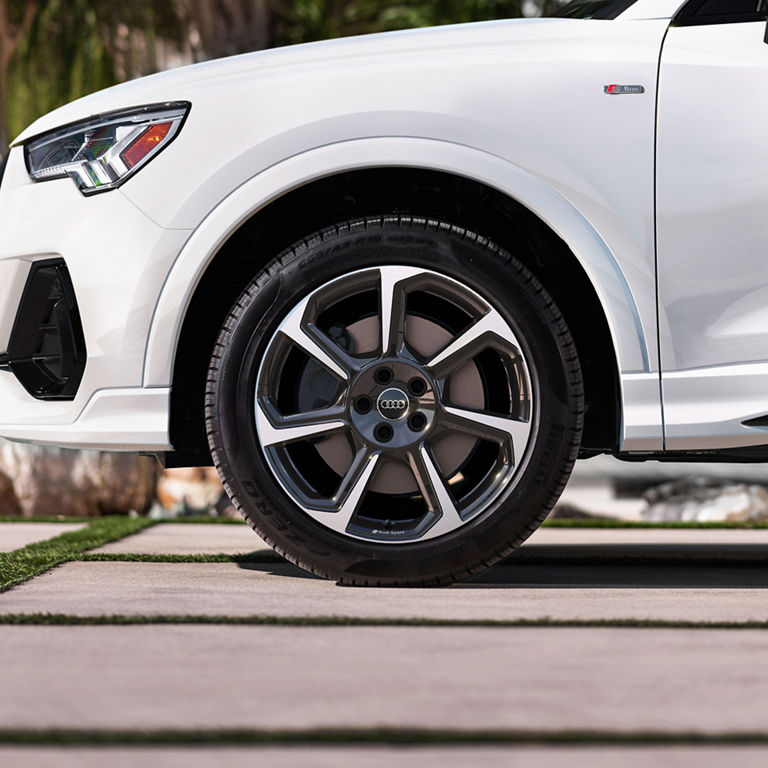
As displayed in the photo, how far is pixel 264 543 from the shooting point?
414 centimetres

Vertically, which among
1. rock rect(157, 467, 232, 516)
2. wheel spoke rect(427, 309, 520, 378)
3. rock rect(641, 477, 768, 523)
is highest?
wheel spoke rect(427, 309, 520, 378)

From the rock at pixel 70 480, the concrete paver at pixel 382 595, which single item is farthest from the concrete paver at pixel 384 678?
the rock at pixel 70 480

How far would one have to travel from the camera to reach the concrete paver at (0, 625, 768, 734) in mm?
1699

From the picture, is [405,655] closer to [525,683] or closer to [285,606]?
[525,683]

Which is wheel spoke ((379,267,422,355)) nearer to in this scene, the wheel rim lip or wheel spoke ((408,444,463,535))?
the wheel rim lip

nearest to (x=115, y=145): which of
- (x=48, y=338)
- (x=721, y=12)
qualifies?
(x=48, y=338)

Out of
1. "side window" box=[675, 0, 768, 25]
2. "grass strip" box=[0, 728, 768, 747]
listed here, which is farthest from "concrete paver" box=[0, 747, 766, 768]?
"side window" box=[675, 0, 768, 25]

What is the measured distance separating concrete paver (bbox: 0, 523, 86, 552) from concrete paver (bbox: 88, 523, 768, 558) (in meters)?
0.27

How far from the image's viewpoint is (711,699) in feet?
5.96

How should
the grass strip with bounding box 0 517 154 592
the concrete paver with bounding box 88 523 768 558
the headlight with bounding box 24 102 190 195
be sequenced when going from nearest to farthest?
the headlight with bounding box 24 102 190 195
the grass strip with bounding box 0 517 154 592
the concrete paver with bounding box 88 523 768 558

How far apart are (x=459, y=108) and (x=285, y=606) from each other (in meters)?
1.22

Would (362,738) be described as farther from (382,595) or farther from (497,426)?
(497,426)

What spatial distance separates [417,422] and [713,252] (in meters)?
0.79

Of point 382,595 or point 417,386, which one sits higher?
point 417,386
